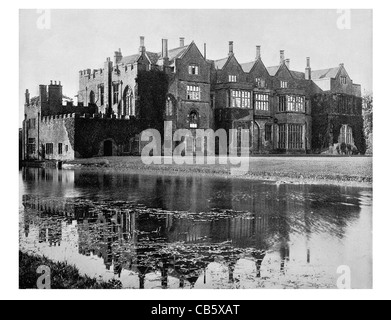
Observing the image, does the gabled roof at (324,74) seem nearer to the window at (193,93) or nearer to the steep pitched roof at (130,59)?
the window at (193,93)

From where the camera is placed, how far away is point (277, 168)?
50.9 feet

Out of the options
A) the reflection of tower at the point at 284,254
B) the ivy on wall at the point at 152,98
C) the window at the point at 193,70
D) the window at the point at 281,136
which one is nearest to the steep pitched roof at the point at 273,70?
the window at the point at 281,136

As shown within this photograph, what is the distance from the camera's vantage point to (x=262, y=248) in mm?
11484

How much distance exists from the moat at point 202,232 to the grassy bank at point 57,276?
0.53 ft

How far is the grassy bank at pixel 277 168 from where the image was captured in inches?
572

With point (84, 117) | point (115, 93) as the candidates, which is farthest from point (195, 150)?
point (115, 93)

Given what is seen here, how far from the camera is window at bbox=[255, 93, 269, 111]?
62.1ft

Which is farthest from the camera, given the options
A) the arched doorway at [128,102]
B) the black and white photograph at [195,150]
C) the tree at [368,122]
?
the arched doorway at [128,102]

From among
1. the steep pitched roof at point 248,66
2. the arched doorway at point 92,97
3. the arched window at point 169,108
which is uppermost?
the steep pitched roof at point 248,66

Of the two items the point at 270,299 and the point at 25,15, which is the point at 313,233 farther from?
the point at 25,15

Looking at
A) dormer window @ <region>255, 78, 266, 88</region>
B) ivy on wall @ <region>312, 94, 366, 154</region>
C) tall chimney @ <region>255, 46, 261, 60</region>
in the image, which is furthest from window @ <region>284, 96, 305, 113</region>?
tall chimney @ <region>255, 46, 261, 60</region>

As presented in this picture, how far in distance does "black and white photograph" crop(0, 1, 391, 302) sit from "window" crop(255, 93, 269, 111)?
7 centimetres
